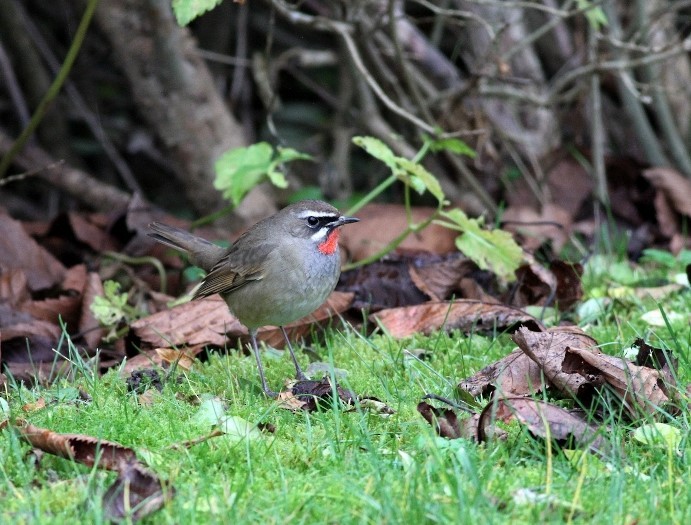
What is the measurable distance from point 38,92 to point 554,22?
4607 millimetres

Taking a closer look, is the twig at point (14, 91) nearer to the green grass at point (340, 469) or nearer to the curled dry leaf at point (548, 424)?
the green grass at point (340, 469)

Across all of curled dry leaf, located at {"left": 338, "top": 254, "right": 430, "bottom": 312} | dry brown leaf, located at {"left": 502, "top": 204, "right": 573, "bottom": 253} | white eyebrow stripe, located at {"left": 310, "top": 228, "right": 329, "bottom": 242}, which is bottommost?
dry brown leaf, located at {"left": 502, "top": 204, "right": 573, "bottom": 253}

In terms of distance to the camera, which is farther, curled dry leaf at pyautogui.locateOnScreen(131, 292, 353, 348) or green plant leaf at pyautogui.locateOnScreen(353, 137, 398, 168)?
green plant leaf at pyautogui.locateOnScreen(353, 137, 398, 168)

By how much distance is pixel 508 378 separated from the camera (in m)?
4.62

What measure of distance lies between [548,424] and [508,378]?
0.78m

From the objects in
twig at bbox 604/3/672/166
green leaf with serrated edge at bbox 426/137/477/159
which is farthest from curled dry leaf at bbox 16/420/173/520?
twig at bbox 604/3/672/166

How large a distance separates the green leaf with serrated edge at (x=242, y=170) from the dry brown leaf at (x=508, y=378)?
8.15 feet

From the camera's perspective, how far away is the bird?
17.8ft

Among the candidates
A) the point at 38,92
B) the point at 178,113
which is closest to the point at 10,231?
the point at 178,113

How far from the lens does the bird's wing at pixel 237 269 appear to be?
18.4 ft

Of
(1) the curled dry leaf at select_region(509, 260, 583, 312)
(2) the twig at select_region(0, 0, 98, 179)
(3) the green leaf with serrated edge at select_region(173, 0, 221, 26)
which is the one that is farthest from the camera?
(2) the twig at select_region(0, 0, 98, 179)

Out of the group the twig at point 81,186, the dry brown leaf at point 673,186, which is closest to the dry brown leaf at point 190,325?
the twig at point 81,186

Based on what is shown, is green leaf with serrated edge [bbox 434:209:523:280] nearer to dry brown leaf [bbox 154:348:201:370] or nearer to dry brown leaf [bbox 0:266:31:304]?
dry brown leaf [bbox 154:348:201:370]

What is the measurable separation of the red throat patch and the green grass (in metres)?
0.95
